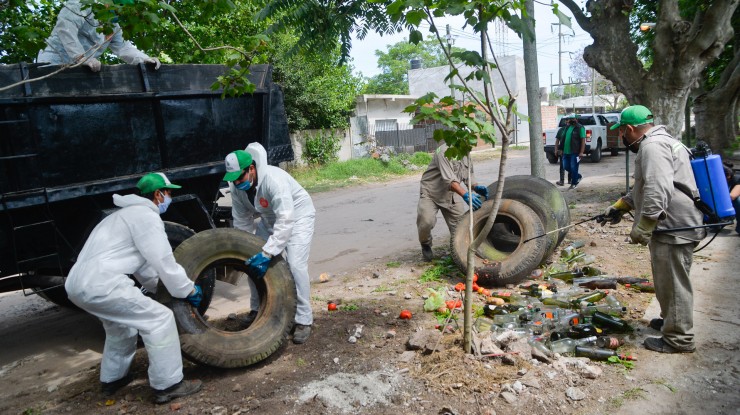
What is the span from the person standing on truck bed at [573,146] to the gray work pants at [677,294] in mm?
8601

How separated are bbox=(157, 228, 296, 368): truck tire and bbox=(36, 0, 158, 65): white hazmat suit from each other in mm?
1850

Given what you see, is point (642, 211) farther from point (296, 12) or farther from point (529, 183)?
point (296, 12)

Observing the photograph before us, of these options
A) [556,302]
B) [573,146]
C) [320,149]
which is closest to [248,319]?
[556,302]

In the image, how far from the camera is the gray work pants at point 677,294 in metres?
3.75

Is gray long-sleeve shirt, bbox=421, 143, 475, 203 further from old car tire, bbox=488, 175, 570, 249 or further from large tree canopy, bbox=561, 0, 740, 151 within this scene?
large tree canopy, bbox=561, 0, 740, 151

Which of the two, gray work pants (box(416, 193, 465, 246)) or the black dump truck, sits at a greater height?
the black dump truck

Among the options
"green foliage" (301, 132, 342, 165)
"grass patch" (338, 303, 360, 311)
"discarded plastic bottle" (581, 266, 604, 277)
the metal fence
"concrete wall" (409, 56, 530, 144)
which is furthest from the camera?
"concrete wall" (409, 56, 530, 144)

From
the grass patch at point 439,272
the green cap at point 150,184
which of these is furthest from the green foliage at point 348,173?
the green cap at point 150,184

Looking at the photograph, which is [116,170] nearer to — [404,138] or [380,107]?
[404,138]

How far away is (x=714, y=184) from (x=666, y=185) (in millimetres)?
460

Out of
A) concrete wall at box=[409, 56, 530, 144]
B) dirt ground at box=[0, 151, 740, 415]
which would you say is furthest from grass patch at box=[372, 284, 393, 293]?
concrete wall at box=[409, 56, 530, 144]

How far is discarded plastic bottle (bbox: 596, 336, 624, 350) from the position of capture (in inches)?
153

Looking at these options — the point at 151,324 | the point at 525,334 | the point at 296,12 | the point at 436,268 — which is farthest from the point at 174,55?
the point at 525,334

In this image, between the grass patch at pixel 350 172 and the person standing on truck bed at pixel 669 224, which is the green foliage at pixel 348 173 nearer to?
the grass patch at pixel 350 172
